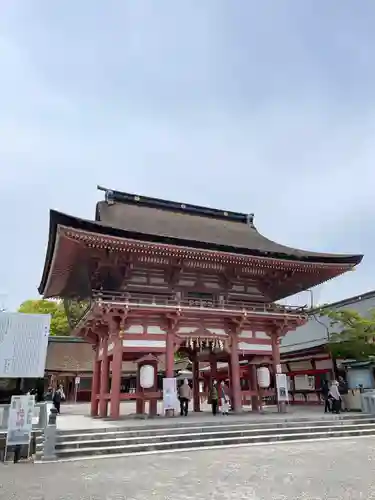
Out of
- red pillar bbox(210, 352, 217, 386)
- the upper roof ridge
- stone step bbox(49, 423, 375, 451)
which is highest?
the upper roof ridge

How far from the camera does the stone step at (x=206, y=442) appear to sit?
34.0ft

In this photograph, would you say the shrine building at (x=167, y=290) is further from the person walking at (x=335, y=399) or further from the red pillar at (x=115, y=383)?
the person walking at (x=335, y=399)

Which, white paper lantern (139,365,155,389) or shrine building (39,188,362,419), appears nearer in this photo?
shrine building (39,188,362,419)

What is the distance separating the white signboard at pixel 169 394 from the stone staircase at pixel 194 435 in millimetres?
2159

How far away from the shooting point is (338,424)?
45.8 feet

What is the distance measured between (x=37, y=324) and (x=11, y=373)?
1.95 meters

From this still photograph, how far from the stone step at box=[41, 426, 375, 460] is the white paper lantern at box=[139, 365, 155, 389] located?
4.11 metres

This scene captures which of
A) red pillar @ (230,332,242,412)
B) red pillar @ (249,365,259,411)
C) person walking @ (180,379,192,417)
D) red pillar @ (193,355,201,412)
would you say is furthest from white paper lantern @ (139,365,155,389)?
red pillar @ (193,355,201,412)

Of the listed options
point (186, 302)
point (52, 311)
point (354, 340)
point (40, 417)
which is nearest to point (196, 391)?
point (186, 302)

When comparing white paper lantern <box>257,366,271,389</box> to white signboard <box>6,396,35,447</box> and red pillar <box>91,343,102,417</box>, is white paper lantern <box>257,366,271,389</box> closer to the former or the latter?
red pillar <box>91,343,102,417</box>

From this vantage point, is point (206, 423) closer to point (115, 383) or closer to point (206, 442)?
point (206, 442)

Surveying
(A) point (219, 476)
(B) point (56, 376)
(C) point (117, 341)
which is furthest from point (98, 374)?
(B) point (56, 376)

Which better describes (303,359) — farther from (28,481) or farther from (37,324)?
(28,481)

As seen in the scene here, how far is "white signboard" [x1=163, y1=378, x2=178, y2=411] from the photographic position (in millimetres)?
15109
